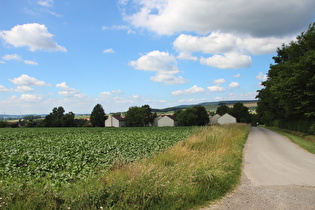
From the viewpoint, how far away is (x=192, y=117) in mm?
104312

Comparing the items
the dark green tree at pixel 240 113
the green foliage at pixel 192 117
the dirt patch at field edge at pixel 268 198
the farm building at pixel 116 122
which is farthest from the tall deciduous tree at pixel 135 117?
the dirt patch at field edge at pixel 268 198

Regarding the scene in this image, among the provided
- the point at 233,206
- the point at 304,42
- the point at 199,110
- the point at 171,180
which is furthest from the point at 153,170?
the point at 199,110

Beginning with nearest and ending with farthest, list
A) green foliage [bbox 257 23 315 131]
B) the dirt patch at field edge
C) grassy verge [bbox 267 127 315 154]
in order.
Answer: the dirt patch at field edge, grassy verge [bbox 267 127 315 154], green foliage [bbox 257 23 315 131]

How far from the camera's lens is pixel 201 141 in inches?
540

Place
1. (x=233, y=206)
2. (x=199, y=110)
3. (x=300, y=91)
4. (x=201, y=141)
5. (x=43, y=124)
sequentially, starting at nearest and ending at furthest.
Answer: (x=233, y=206)
(x=201, y=141)
(x=300, y=91)
(x=43, y=124)
(x=199, y=110)

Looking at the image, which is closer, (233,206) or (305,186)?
(233,206)

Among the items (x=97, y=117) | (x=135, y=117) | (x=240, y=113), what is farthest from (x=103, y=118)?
(x=240, y=113)

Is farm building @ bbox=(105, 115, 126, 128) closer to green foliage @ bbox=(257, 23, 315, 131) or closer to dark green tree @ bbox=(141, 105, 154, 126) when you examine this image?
dark green tree @ bbox=(141, 105, 154, 126)

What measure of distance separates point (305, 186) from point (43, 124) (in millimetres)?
100731

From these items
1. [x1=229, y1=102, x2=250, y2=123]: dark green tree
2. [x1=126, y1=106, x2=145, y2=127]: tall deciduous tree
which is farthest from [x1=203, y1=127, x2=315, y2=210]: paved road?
[x1=229, y1=102, x2=250, y2=123]: dark green tree

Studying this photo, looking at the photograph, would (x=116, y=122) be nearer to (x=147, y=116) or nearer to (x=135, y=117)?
(x=147, y=116)

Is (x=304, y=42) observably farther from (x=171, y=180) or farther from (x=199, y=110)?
(x=199, y=110)

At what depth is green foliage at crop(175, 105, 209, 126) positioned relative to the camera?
104756mm

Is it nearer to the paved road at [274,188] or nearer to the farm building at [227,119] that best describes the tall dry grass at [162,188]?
the paved road at [274,188]
